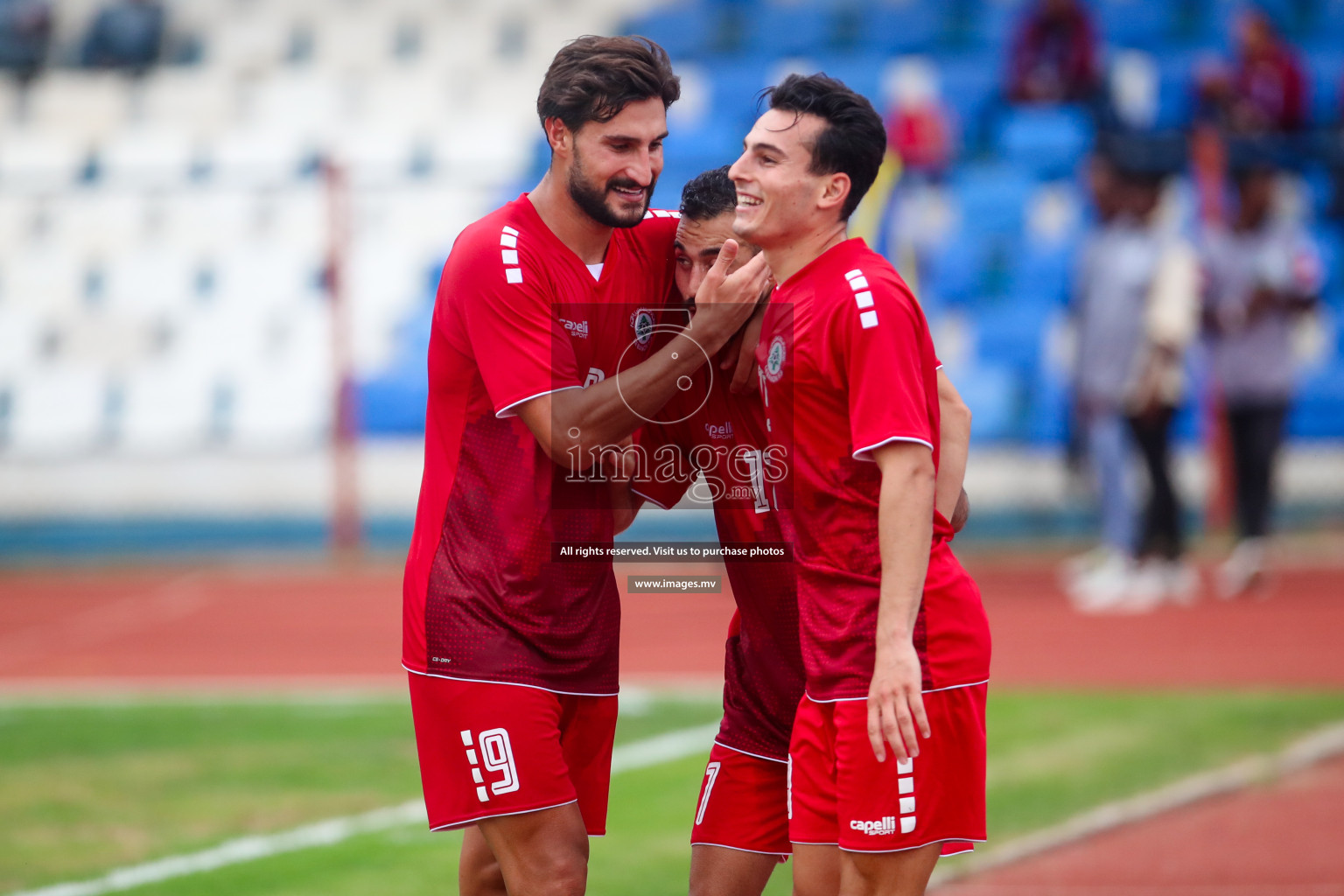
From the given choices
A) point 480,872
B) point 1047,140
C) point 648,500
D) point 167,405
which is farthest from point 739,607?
→ point 1047,140

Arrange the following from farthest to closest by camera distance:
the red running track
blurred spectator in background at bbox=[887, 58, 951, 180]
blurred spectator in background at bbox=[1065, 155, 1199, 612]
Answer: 1. blurred spectator in background at bbox=[887, 58, 951, 180]
2. blurred spectator in background at bbox=[1065, 155, 1199, 612]
3. the red running track

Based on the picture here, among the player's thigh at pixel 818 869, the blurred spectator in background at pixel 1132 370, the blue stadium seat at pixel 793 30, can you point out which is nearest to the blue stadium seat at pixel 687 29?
the blue stadium seat at pixel 793 30

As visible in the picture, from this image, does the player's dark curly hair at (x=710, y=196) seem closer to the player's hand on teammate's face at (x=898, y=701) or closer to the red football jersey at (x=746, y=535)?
the red football jersey at (x=746, y=535)

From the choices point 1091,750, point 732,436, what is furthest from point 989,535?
point 732,436

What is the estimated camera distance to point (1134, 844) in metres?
6.29

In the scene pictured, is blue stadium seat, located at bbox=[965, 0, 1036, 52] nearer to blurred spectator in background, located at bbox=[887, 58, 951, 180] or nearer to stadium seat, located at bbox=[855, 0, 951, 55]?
stadium seat, located at bbox=[855, 0, 951, 55]

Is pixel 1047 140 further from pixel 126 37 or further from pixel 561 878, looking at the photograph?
pixel 561 878

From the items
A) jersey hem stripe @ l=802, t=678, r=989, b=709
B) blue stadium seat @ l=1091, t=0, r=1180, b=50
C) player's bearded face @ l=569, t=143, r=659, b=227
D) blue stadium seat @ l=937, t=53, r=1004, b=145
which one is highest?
blue stadium seat @ l=1091, t=0, r=1180, b=50

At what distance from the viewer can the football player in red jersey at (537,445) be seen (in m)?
3.85

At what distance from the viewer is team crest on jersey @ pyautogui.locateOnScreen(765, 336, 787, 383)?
366 cm

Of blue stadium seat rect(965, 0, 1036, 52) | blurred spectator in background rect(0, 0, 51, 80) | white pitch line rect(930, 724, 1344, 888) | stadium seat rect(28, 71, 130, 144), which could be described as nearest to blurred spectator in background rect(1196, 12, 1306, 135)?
blue stadium seat rect(965, 0, 1036, 52)

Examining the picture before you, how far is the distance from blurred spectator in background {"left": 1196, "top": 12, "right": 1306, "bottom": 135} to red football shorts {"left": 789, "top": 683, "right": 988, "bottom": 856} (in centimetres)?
1206

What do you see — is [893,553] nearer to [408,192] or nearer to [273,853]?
[273,853]

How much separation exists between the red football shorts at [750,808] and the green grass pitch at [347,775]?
1699 mm
